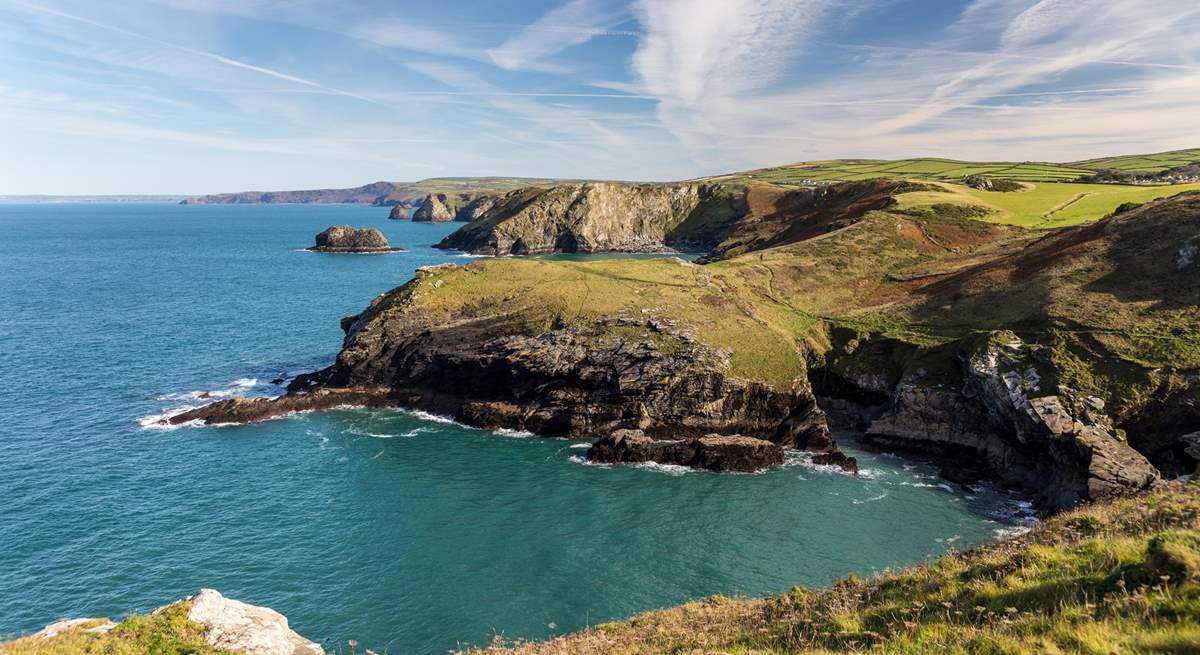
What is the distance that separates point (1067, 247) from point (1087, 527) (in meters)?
65.4

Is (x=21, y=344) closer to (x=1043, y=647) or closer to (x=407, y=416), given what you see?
(x=407, y=416)

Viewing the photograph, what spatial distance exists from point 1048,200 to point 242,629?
141 m

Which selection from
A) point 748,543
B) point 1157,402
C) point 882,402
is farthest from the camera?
point 882,402

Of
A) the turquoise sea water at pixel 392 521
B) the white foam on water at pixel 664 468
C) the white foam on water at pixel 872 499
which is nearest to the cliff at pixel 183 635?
the turquoise sea water at pixel 392 521

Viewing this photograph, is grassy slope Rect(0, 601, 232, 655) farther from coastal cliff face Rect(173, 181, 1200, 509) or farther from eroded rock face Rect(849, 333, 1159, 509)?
eroded rock face Rect(849, 333, 1159, 509)

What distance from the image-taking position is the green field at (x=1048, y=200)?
317ft

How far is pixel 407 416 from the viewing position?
65.1m

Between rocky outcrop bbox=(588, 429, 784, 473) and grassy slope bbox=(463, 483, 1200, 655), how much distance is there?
30.6 m

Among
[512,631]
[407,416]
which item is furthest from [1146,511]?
[407,416]

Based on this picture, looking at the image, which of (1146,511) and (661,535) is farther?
(661,535)

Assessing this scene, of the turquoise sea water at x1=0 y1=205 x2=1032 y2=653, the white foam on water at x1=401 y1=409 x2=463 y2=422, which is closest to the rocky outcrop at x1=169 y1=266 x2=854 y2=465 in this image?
the white foam on water at x1=401 y1=409 x2=463 y2=422

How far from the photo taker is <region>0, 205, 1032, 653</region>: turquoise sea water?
3412 centimetres

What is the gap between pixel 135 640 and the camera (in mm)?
16969

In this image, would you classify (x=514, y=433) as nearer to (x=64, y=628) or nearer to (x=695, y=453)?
(x=695, y=453)
